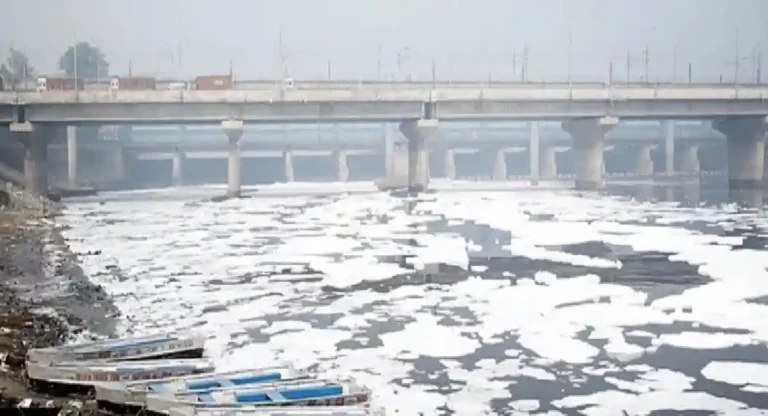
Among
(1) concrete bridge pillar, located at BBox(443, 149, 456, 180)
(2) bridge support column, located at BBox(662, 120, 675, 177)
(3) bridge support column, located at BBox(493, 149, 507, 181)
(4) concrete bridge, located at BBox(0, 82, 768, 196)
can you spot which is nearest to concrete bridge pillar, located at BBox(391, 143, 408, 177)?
(1) concrete bridge pillar, located at BBox(443, 149, 456, 180)

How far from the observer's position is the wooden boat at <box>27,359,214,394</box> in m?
11.7

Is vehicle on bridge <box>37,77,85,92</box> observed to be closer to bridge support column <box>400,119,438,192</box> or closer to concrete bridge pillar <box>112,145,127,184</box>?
concrete bridge pillar <box>112,145,127,184</box>

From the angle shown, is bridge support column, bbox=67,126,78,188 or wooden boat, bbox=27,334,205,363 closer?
wooden boat, bbox=27,334,205,363

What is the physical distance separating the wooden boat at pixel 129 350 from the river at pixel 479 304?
1.66 ft

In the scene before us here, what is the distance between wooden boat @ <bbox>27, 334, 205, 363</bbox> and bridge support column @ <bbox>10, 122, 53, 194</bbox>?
54.2 metres

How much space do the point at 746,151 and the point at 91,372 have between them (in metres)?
73.2

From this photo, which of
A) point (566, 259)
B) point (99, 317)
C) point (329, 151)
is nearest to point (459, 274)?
point (566, 259)

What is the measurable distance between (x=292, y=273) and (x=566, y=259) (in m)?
8.16

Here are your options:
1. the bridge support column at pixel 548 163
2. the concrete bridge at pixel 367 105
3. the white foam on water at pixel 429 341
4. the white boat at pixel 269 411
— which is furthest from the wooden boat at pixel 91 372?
the bridge support column at pixel 548 163

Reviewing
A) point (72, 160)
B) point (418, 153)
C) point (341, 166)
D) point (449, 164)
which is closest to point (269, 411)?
point (418, 153)

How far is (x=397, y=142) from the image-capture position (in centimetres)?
10050

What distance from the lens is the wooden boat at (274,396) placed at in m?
10.2

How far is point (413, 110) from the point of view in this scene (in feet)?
231

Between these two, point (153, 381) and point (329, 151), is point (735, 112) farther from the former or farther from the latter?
point (153, 381)
